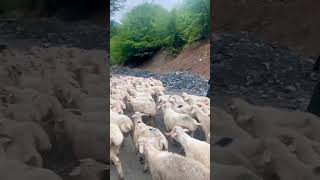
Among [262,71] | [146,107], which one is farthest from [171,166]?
[262,71]

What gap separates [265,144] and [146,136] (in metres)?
0.55

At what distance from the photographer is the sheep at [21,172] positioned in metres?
2.21

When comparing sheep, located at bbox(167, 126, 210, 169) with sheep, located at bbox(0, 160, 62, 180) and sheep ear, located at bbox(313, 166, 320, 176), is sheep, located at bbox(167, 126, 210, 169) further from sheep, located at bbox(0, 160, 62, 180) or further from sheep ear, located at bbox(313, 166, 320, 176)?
sheep, located at bbox(0, 160, 62, 180)

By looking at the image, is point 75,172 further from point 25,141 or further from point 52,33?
point 52,33

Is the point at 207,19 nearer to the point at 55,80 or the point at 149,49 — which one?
the point at 149,49

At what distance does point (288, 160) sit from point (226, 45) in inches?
22.2

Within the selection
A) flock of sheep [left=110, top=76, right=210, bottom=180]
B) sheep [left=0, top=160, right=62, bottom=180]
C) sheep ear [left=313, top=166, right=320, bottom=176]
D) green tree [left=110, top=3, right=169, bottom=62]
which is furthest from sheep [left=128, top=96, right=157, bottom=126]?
sheep ear [left=313, top=166, right=320, bottom=176]

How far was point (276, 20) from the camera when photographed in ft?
7.29

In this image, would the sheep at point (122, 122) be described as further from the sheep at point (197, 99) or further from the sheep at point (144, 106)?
the sheep at point (197, 99)

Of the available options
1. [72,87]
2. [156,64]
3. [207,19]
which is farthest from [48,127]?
[207,19]

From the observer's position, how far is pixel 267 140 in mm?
2268

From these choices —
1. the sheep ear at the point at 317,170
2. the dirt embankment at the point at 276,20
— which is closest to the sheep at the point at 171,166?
the sheep ear at the point at 317,170

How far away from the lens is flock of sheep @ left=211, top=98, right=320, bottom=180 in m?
2.23

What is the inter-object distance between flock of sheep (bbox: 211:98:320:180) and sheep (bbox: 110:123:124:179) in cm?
42
